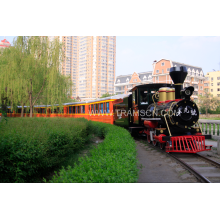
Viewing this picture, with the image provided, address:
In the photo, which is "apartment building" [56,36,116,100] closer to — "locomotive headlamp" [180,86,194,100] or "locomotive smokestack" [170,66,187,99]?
"locomotive smokestack" [170,66,187,99]

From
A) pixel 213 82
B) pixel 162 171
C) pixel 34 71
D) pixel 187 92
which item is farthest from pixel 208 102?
pixel 162 171

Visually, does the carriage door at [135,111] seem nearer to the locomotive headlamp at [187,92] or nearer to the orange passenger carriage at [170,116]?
the orange passenger carriage at [170,116]

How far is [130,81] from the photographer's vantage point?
50750 mm

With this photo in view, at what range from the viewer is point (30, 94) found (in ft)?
51.6

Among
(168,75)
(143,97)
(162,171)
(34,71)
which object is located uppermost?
(168,75)

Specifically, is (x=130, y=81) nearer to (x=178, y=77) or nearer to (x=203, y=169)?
(x=178, y=77)

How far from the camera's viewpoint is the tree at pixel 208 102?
33.9 meters

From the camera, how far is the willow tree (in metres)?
15.1

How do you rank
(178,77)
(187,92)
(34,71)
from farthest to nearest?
Result: 1. (34,71)
2. (178,77)
3. (187,92)

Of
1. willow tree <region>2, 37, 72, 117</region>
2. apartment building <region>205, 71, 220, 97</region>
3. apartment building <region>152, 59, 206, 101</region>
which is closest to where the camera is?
willow tree <region>2, 37, 72, 117</region>

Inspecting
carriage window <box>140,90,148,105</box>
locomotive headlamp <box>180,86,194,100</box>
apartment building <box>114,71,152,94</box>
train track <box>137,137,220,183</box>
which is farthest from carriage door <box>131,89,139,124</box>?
apartment building <box>114,71,152,94</box>

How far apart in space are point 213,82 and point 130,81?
21.1 meters

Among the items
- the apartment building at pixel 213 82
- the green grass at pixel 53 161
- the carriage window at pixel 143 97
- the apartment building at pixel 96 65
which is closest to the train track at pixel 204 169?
the green grass at pixel 53 161

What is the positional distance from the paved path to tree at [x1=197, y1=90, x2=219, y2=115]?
105 ft
